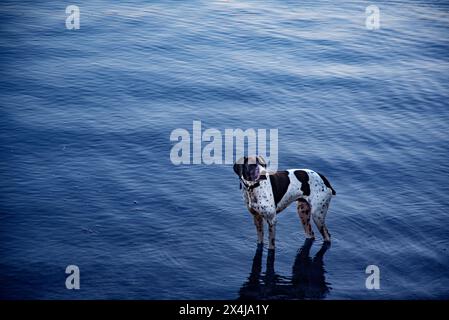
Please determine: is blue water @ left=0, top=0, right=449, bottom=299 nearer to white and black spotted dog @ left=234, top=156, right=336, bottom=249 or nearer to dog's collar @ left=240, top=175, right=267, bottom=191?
white and black spotted dog @ left=234, top=156, right=336, bottom=249

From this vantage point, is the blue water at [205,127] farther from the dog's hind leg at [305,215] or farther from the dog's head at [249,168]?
the dog's head at [249,168]

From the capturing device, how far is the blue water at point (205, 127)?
1088 centimetres

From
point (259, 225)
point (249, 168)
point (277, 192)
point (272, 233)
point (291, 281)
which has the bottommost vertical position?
point (291, 281)

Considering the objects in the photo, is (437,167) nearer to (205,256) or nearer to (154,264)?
(205,256)

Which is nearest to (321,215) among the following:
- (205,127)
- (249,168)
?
(249,168)

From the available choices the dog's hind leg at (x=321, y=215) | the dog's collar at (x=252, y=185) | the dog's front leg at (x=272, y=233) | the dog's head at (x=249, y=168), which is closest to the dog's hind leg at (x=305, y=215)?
the dog's hind leg at (x=321, y=215)

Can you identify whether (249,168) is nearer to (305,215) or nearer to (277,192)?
(277,192)

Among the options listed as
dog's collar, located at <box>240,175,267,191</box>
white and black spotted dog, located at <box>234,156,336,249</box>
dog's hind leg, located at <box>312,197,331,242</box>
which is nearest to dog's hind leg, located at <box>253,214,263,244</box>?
white and black spotted dog, located at <box>234,156,336,249</box>

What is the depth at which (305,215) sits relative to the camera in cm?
1162

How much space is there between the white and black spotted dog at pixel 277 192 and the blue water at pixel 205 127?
2.17 feet

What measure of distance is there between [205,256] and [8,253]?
364cm

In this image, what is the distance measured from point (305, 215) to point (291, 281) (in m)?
1.53

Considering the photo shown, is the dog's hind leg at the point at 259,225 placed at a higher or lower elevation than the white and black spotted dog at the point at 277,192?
lower

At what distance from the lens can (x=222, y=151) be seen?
15.8 meters
